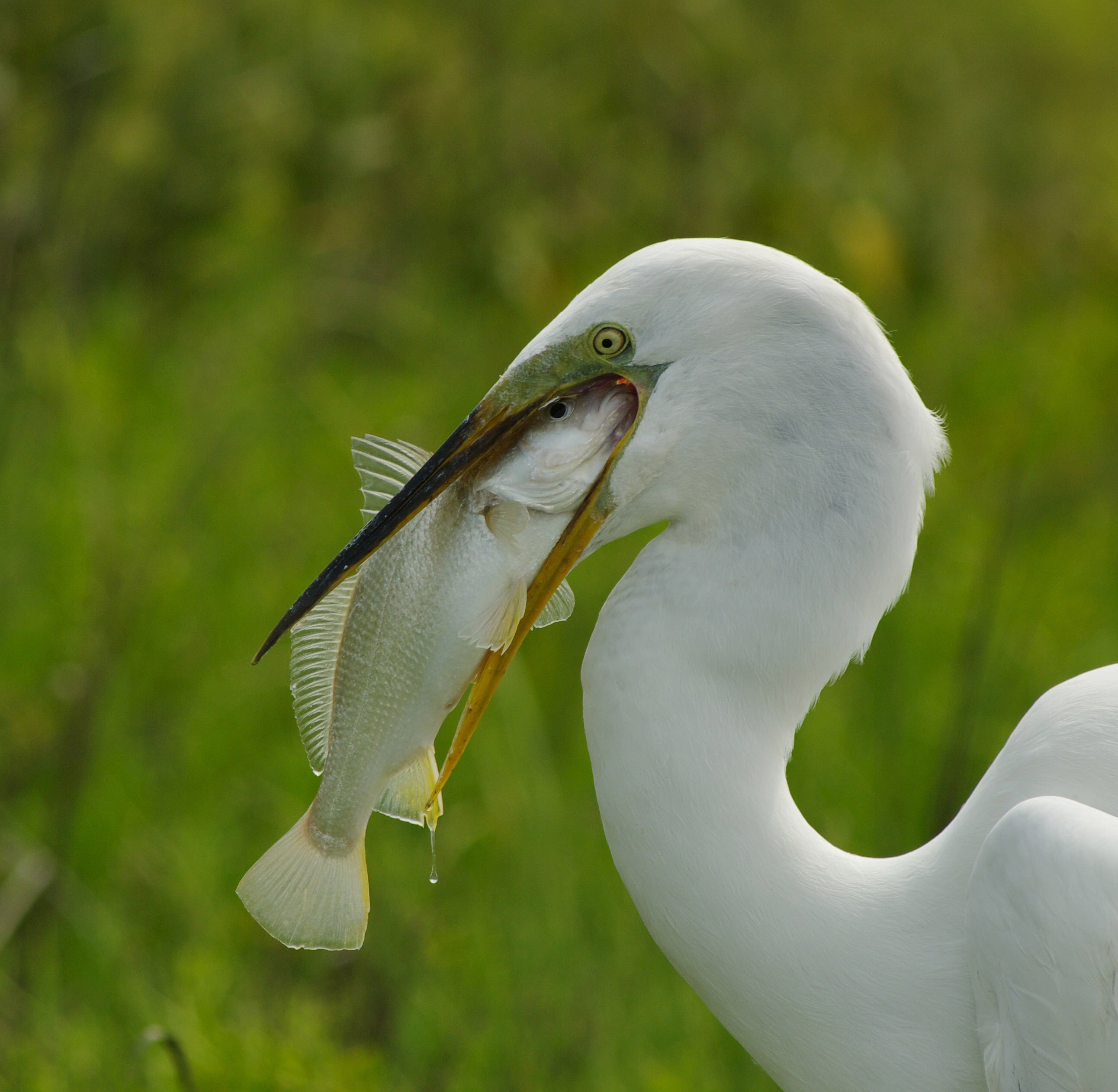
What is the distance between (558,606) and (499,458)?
142 millimetres

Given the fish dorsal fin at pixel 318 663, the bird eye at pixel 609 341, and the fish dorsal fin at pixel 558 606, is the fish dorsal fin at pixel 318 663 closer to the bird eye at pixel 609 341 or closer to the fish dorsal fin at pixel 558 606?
the fish dorsal fin at pixel 558 606

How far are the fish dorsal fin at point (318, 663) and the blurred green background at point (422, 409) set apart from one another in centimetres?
65

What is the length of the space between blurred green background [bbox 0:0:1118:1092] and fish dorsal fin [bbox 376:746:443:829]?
642 mm

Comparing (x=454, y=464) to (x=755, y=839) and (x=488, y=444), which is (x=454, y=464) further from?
(x=755, y=839)

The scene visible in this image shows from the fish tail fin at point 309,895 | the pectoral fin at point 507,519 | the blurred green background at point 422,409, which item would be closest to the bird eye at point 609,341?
the pectoral fin at point 507,519

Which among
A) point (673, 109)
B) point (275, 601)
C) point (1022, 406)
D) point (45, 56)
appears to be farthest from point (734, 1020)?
point (673, 109)

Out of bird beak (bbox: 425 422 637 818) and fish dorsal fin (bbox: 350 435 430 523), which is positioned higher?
fish dorsal fin (bbox: 350 435 430 523)

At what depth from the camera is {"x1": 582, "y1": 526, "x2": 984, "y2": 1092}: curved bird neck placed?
121 centimetres

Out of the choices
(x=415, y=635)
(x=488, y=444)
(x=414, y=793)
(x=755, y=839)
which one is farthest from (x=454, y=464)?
(x=755, y=839)

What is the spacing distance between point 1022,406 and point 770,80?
186cm

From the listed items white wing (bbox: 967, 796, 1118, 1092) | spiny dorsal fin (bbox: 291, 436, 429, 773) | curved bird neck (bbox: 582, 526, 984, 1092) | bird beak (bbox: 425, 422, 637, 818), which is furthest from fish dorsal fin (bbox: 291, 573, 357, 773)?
white wing (bbox: 967, 796, 1118, 1092)

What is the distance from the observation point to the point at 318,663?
1.22 metres

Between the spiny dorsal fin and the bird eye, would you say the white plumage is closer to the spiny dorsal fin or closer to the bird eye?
the bird eye

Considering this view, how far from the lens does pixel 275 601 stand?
3.30m
